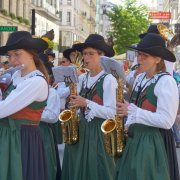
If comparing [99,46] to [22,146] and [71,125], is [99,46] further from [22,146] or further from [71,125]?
[22,146]

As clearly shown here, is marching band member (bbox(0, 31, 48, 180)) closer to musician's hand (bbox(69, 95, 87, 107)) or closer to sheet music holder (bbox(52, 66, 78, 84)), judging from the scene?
musician's hand (bbox(69, 95, 87, 107))

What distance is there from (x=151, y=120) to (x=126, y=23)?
138 feet

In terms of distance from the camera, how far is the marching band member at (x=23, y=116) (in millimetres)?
4039

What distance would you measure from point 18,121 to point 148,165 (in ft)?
3.81

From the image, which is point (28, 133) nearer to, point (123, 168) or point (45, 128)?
point (123, 168)

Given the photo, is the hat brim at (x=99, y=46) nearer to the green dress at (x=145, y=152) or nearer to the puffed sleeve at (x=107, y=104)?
the puffed sleeve at (x=107, y=104)

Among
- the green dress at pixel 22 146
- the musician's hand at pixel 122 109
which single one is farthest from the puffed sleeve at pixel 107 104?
the green dress at pixel 22 146

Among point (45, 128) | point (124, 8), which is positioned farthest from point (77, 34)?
point (45, 128)

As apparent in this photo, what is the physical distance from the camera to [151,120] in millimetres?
4176

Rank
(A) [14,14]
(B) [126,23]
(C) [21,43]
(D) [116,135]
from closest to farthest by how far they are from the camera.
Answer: (C) [21,43] < (D) [116,135] < (A) [14,14] < (B) [126,23]

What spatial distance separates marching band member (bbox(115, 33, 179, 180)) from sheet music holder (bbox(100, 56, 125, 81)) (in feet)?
1.06

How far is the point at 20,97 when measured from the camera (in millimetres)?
4020

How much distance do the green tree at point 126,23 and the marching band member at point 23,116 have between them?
39671 mm

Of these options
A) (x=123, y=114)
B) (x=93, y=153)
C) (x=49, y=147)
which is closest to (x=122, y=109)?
(x=123, y=114)
